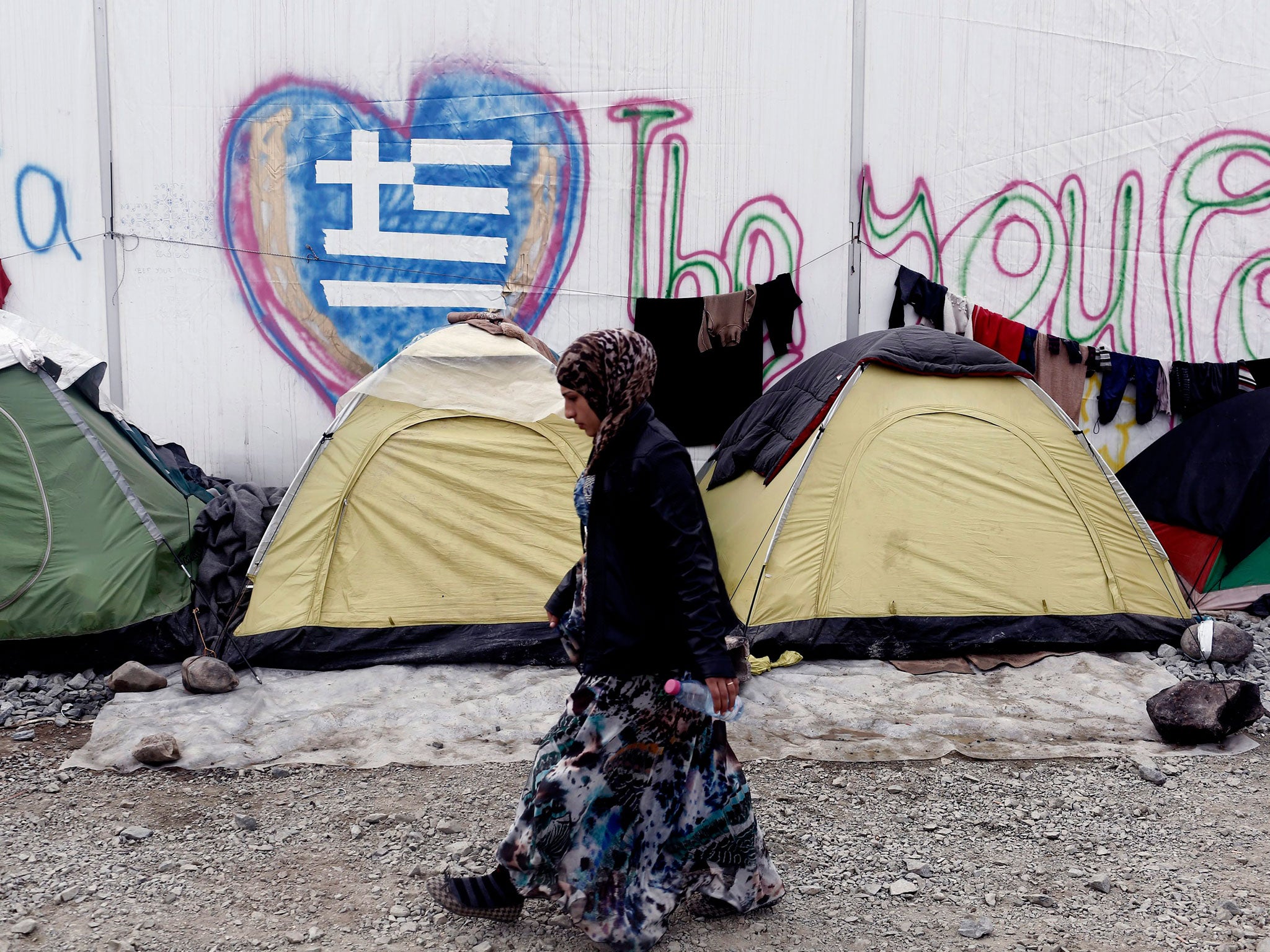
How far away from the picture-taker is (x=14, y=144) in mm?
6441

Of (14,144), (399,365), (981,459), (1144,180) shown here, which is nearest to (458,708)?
(399,365)

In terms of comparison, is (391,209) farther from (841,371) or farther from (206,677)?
(206,677)

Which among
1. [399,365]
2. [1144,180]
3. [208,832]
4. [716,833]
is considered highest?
[1144,180]

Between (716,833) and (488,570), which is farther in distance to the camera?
(488,570)

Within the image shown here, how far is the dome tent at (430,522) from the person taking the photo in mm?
4867

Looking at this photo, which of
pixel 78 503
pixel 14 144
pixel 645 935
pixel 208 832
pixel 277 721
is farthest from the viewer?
pixel 14 144

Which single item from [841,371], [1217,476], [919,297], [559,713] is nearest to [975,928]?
[559,713]

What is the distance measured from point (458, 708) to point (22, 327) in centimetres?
298

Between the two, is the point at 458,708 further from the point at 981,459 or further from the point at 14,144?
the point at 14,144

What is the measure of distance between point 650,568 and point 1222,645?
353cm

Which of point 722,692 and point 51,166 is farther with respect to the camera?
point 51,166

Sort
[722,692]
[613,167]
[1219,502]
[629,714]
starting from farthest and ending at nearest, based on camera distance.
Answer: [613,167] < [1219,502] < [629,714] < [722,692]

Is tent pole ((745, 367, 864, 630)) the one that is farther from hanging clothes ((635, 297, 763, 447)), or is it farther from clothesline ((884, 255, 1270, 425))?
clothesline ((884, 255, 1270, 425))

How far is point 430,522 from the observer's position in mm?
5039
